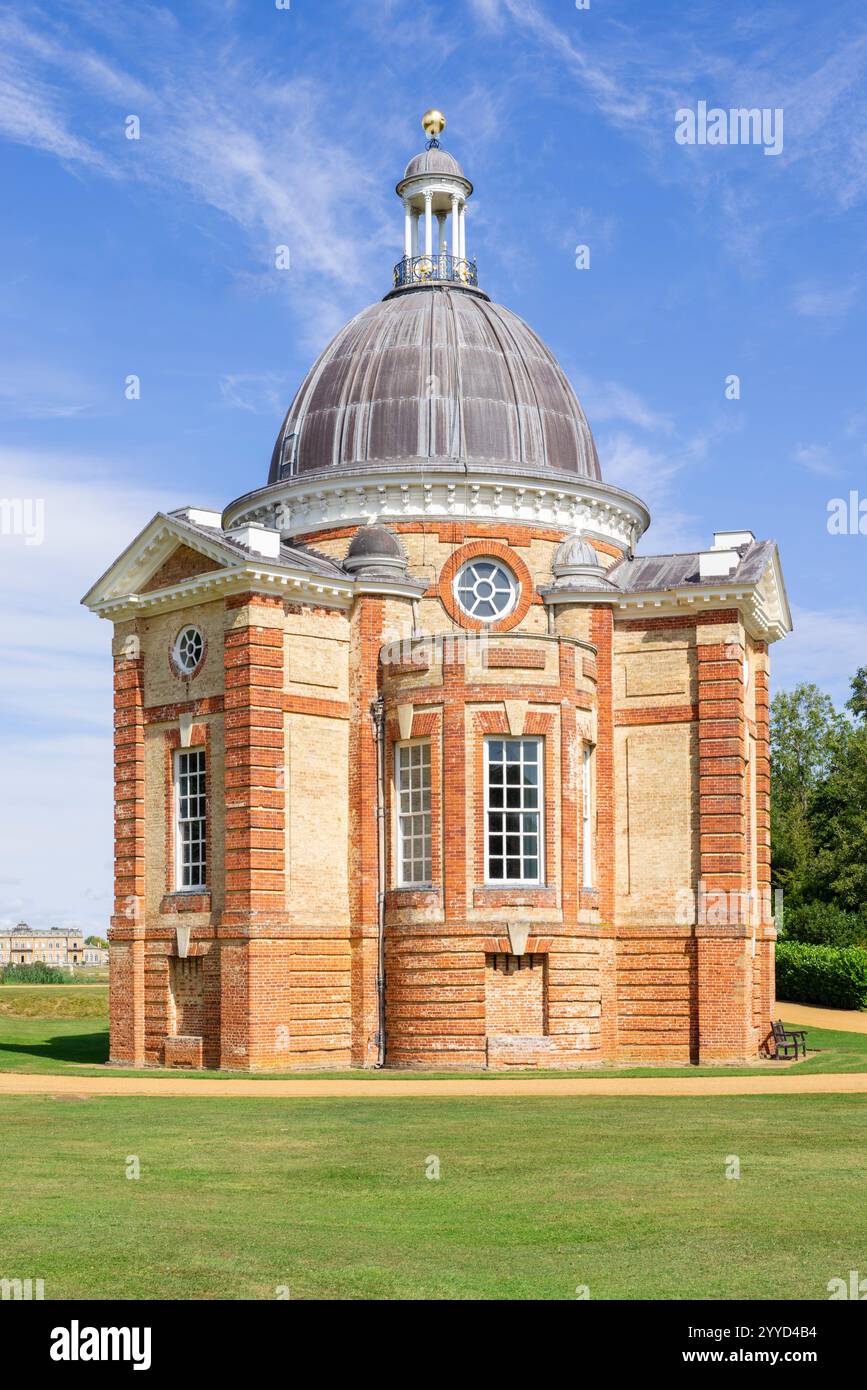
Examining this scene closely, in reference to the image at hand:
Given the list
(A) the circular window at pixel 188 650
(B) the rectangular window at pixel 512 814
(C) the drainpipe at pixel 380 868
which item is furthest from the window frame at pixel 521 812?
(A) the circular window at pixel 188 650

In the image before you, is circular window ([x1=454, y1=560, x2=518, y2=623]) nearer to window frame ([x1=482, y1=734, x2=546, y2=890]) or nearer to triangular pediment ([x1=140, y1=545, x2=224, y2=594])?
window frame ([x1=482, y1=734, x2=546, y2=890])

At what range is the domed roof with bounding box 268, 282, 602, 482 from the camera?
3559 centimetres

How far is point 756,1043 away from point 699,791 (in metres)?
5.43

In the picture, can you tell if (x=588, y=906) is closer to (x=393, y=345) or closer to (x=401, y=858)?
(x=401, y=858)

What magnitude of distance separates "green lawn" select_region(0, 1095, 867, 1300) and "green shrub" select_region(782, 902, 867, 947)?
3702 cm

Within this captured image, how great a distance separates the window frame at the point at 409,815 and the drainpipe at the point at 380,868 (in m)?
0.26

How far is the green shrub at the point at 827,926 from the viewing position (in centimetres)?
5794

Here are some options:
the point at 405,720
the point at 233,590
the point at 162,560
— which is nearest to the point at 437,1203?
the point at 405,720

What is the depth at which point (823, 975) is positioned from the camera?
51.2 m

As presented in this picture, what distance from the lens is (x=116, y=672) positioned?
34.9 m

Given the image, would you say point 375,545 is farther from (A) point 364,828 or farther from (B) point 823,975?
(B) point 823,975

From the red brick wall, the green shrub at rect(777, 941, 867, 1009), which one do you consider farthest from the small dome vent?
the green shrub at rect(777, 941, 867, 1009)

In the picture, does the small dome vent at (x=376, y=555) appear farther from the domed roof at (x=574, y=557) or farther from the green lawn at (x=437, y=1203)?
the green lawn at (x=437, y=1203)
